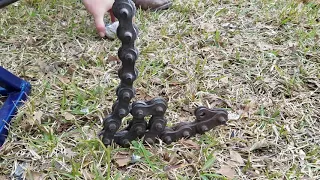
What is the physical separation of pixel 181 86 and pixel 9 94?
622mm

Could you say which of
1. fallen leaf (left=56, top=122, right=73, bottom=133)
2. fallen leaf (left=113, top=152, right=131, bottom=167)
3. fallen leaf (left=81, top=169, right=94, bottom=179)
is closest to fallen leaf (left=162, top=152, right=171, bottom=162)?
fallen leaf (left=113, top=152, right=131, bottom=167)

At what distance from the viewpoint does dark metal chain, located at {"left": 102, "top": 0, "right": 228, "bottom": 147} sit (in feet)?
3.73

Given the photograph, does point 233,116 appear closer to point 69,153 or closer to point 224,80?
point 224,80

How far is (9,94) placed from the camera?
5.07 ft

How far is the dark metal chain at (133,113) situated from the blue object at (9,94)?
337 mm

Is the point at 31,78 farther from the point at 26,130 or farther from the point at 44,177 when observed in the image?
the point at 44,177

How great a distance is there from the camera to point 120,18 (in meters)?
1.12

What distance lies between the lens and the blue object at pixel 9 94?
4.60ft

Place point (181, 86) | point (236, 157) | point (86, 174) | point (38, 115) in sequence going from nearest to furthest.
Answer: point (86, 174), point (236, 157), point (38, 115), point (181, 86)

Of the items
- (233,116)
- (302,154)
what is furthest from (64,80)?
(302,154)

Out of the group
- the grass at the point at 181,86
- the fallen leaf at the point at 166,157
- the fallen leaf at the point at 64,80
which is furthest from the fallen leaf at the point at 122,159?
the fallen leaf at the point at 64,80

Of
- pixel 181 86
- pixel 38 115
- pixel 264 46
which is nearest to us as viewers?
pixel 38 115

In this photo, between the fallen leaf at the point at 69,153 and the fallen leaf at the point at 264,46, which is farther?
the fallen leaf at the point at 264,46

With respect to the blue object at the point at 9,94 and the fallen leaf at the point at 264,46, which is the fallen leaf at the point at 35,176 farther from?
the fallen leaf at the point at 264,46
